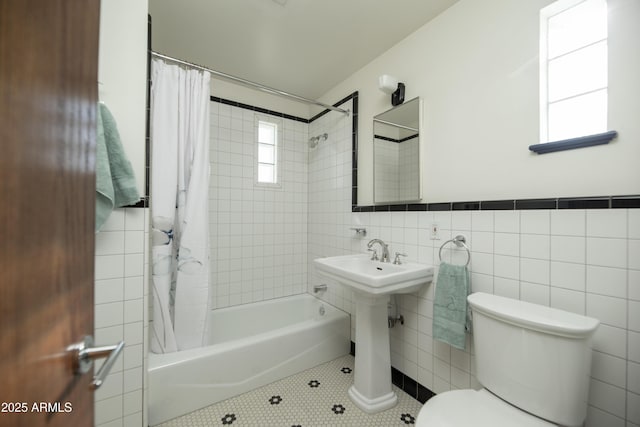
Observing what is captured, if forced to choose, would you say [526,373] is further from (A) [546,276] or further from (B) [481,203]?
(B) [481,203]

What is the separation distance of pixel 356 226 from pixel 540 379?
1.46 meters

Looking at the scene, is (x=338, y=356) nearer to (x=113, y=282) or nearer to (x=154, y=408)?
(x=154, y=408)

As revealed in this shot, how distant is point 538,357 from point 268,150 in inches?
101

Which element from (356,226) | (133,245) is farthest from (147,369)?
(356,226)

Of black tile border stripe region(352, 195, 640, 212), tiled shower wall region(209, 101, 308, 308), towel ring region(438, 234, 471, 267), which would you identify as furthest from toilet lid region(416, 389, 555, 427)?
tiled shower wall region(209, 101, 308, 308)

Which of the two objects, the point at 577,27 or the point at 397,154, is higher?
the point at 577,27

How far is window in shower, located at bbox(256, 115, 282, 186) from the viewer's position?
262 cm

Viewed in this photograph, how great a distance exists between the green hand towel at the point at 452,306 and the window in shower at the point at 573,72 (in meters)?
0.76

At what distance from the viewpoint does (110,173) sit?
114 cm

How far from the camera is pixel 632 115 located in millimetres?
930

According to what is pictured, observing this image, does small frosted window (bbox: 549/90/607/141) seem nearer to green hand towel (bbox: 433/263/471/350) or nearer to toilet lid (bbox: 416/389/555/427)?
green hand towel (bbox: 433/263/471/350)

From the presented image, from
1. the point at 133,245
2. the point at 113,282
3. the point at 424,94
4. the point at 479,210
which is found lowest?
the point at 113,282

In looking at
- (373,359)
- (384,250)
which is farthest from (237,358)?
(384,250)

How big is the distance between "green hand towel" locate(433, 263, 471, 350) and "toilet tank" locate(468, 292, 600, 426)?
21cm
